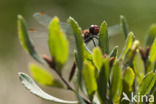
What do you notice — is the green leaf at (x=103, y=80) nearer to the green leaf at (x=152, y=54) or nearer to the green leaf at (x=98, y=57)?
the green leaf at (x=98, y=57)

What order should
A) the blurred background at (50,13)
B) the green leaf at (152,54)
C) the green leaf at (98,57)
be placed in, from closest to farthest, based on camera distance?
the green leaf at (98,57) < the green leaf at (152,54) < the blurred background at (50,13)

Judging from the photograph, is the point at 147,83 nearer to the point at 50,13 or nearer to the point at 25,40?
the point at 25,40

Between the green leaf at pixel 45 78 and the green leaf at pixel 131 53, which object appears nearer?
the green leaf at pixel 131 53

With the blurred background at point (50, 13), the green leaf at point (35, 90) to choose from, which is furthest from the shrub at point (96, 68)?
the blurred background at point (50, 13)

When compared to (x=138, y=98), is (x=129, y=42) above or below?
above

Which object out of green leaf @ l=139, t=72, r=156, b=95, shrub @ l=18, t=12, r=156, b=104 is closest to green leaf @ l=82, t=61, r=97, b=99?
shrub @ l=18, t=12, r=156, b=104

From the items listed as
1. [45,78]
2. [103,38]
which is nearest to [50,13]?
[45,78]

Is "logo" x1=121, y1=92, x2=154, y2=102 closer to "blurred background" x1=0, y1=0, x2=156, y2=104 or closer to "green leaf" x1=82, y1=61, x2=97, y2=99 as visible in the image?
"green leaf" x1=82, y1=61, x2=97, y2=99
